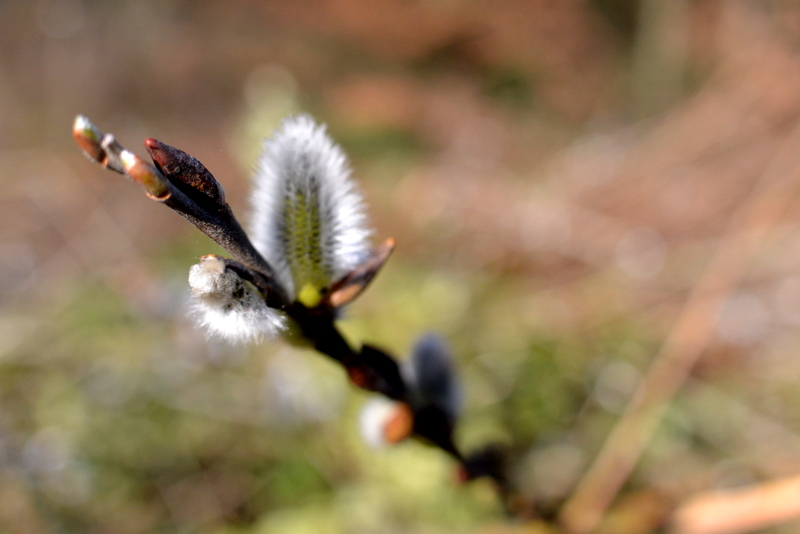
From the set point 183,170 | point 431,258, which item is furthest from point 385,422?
point 431,258

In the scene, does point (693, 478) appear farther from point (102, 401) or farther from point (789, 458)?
point (102, 401)

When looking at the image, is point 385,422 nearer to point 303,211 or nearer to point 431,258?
point 303,211

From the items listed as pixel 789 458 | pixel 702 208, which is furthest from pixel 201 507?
pixel 702 208

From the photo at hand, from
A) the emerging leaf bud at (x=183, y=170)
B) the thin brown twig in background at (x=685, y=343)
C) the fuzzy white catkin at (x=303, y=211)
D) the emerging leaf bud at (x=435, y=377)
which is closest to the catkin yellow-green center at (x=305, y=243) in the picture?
the fuzzy white catkin at (x=303, y=211)

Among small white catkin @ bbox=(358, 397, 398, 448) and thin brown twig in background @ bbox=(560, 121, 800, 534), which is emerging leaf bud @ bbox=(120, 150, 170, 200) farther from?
thin brown twig in background @ bbox=(560, 121, 800, 534)

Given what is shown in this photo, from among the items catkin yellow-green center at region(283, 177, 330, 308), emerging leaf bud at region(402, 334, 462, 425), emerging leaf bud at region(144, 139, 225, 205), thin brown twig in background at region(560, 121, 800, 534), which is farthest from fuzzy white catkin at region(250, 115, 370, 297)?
thin brown twig in background at region(560, 121, 800, 534)

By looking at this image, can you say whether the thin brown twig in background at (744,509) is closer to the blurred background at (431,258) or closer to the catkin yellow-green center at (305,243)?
the blurred background at (431,258)

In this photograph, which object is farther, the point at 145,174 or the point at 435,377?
the point at 435,377
